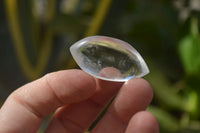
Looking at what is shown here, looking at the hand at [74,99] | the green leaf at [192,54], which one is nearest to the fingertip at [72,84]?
the hand at [74,99]

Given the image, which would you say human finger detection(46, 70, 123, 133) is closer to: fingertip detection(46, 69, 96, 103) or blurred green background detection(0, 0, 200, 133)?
fingertip detection(46, 69, 96, 103)

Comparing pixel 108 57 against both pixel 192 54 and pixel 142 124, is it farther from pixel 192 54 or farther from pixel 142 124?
pixel 192 54

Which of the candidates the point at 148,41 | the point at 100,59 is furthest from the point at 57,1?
the point at 100,59

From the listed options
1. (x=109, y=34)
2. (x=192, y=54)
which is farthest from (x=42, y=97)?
(x=109, y=34)

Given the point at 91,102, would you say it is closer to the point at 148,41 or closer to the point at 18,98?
the point at 18,98

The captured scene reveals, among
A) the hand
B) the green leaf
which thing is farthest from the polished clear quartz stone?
the green leaf

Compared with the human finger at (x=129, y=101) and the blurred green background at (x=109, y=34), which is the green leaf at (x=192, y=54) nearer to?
the blurred green background at (x=109, y=34)

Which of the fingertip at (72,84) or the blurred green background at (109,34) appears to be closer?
the fingertip at (72,84)
